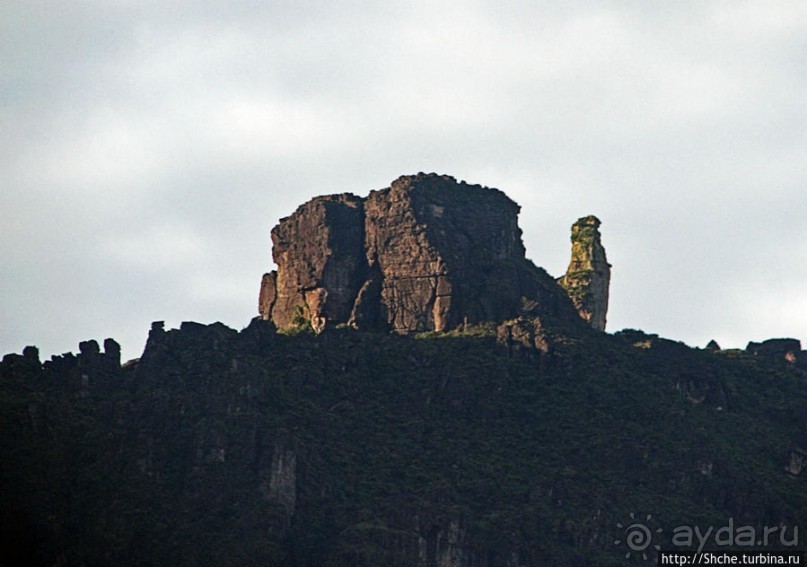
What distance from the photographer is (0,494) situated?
199875 millimetres

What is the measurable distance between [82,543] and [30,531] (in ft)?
16.3

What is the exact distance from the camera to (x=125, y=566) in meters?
200

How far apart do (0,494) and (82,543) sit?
8.16 meters

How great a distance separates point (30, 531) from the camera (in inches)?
7766

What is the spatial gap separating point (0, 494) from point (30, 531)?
491 centimetres

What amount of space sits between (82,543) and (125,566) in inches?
165

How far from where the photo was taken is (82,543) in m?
200

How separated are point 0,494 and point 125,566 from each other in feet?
40.5
